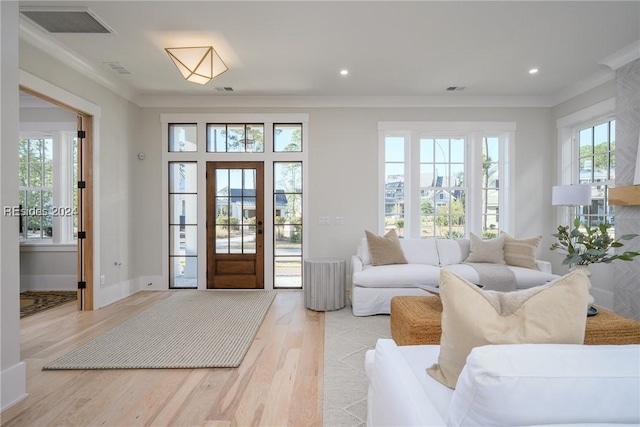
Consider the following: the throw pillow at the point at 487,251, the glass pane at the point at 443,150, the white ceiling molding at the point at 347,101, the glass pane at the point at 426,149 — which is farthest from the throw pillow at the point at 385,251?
the white ceiling molding at the point at 347,101

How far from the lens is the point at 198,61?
3432 millimetres

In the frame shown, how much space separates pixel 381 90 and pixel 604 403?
451 cm

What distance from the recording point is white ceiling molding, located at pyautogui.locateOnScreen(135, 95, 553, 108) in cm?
502

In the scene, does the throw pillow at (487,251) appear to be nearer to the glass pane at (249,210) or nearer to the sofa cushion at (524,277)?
the sofa cushion at (524,277)

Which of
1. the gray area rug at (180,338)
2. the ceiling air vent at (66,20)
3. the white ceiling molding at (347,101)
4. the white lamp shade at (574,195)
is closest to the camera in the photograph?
the gray area rug at (180,338)

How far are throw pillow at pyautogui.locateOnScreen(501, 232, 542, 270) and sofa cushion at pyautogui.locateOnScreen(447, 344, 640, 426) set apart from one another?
3.81 meters

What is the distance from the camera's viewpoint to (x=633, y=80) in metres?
3.61

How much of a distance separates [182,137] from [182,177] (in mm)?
625

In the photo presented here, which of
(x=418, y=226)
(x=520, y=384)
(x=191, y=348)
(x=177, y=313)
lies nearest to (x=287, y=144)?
(x=418, y=226)

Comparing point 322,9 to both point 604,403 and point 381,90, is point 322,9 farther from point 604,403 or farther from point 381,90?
point 604,403

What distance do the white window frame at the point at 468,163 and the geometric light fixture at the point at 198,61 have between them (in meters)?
2.55

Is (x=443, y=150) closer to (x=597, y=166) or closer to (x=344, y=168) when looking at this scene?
(x=344, y=168)

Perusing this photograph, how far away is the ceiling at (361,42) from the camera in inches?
111

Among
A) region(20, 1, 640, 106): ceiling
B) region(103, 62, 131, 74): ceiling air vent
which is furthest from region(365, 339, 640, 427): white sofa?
region(103, 62, 131, 74): ceiling air vent
